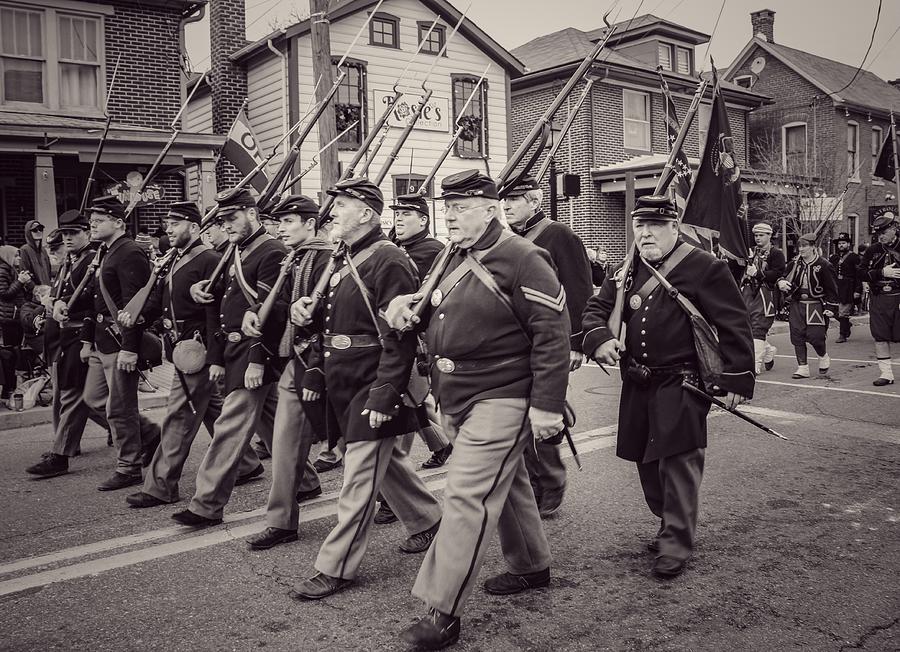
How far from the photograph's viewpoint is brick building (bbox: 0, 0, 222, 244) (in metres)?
14.4

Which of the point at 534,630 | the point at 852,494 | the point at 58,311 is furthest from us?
the point at 58,311

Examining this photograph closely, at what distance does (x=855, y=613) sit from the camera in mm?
3801

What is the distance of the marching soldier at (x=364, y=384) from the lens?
413cm

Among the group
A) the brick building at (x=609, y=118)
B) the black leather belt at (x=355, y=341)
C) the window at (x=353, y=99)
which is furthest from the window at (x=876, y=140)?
the black leather belt at (x=355, y=341)

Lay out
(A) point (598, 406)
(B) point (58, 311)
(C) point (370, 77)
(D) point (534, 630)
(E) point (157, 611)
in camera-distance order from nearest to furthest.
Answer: (D) point (534, 630) → (E) point (157, 611) → (B) point (58, 311) → (A) point (598, 406) → (C) point (370, 77)

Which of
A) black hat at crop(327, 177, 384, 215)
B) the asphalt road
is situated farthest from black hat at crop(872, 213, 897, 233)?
black hat at crop(327, 177, 384, 215)

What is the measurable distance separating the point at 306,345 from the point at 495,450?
5.00ft

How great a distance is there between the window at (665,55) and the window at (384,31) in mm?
10214

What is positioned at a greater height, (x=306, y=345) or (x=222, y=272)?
(x=222, y=272)

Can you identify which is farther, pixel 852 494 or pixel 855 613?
pixel 852 494

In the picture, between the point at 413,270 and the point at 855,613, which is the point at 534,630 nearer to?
the point at 855,613

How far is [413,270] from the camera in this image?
4523mm

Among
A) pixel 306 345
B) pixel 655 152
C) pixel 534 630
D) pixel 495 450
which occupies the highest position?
pixel 655 152

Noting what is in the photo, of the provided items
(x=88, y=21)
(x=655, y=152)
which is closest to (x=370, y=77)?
(x=88, y=21)
